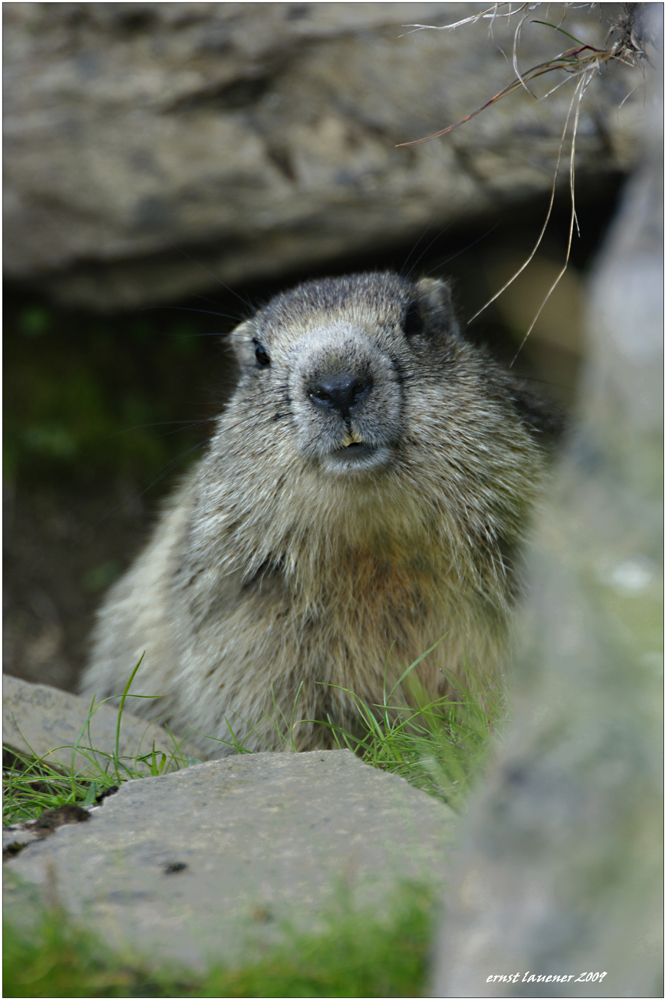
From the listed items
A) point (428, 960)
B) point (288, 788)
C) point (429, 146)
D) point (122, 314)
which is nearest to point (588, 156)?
point (429, 146)

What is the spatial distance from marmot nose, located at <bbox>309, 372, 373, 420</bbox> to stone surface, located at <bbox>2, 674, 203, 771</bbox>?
162 cm

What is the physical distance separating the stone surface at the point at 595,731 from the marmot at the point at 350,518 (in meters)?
1.85

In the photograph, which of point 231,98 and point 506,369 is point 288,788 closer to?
point 506,369

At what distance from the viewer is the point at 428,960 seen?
1777mm

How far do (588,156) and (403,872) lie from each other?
5.71m

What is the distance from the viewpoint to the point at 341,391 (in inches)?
134

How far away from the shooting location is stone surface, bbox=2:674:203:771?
12.7ft

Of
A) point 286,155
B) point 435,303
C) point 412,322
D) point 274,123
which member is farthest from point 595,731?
point 274,123

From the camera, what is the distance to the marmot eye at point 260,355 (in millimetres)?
4277

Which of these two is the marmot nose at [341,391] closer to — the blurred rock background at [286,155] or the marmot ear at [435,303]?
the marmot ear at [435,303]

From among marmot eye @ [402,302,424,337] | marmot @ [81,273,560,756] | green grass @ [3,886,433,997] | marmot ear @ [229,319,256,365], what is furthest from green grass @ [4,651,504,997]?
marmot ear @ [229,319,256,365]

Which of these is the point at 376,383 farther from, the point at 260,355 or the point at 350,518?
the point at 260,355

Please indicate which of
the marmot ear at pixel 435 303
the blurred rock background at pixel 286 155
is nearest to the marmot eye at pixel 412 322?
the marmot ear at pixel 435 303

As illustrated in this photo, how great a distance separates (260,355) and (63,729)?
6.85 feet
